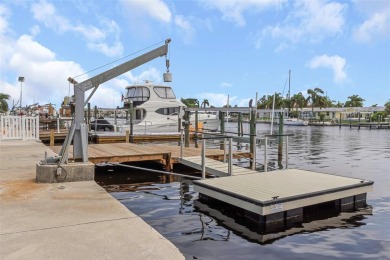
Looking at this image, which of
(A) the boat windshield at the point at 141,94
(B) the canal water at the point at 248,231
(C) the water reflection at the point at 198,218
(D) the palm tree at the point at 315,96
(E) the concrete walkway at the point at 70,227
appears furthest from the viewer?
(D) the palm tree at the point at 315,96

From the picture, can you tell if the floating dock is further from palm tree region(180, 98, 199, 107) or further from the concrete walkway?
palm tree region(180, 98, 199, 107)

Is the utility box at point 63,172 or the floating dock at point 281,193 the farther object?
the utility box at point 63,172

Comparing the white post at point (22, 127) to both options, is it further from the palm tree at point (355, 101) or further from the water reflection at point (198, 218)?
the palm tree at point (355, 101)

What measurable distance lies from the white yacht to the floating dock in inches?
782

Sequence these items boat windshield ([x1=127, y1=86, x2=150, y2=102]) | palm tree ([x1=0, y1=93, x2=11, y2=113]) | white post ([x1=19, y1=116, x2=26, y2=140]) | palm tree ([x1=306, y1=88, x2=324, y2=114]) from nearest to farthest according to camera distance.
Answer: white post ([x1=19, y1=116, x2=26, y2=140])
boat windshield ([x1=127, y1=86, x2=150, y2=102])
palm tree ([x1=0, y1=93, x2=11, y2=113])
palm tree ([x1=306, y1=88, x2=324, y2=114])

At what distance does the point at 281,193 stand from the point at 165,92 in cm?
2348

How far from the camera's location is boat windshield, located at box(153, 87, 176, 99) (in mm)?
29297

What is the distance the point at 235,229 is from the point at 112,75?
4.69 metres

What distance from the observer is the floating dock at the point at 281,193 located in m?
6.53

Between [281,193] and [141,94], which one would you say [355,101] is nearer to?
[141,94]

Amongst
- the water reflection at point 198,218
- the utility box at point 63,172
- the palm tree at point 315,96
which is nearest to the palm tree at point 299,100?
the palm tree at point 315,96

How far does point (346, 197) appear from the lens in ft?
25.9

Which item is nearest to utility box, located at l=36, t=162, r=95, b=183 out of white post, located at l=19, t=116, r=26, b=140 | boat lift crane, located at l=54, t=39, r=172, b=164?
boat lift crane, located at l=54, t=39, r=172, b=164

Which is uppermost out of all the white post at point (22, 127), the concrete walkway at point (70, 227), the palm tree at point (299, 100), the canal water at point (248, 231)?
the palm tree at point (299, 100)
